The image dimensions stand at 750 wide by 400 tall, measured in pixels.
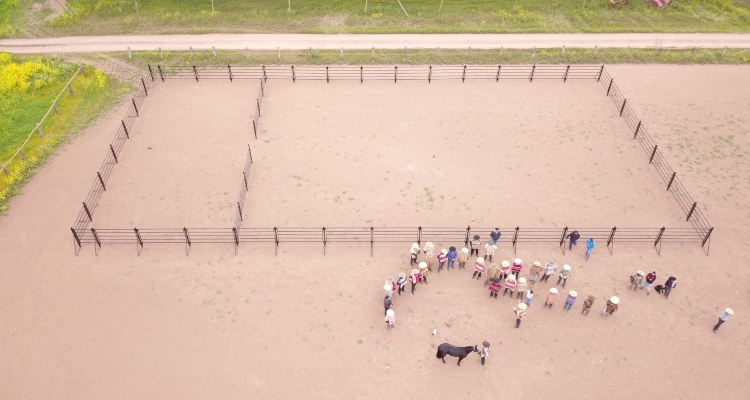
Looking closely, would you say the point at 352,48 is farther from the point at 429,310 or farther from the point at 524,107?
the point at 429,310

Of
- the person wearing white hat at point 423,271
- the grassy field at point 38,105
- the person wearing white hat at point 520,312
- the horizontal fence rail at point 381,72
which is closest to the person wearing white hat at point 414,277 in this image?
the person wearing white hat at point 423,271

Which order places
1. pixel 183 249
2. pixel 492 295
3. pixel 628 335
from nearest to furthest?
pixel 628 335
pixel 492 295
pixel 183 249

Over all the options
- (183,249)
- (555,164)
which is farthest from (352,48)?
(183,249)

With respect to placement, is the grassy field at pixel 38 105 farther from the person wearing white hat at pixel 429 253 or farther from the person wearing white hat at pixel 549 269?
the person wearing white hat at pixel 549 269

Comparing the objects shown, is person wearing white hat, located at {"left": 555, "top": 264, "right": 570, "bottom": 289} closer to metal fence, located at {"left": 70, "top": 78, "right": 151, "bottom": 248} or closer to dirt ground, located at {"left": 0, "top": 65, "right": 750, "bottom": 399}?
dirt ground, located at {"left": 0, "top": 65, "right": 750, "bottom": 399}

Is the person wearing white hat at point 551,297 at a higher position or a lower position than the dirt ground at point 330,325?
higher

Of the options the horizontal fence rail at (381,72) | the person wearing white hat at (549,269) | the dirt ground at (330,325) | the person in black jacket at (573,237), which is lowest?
the dirt ground at (330,325)
